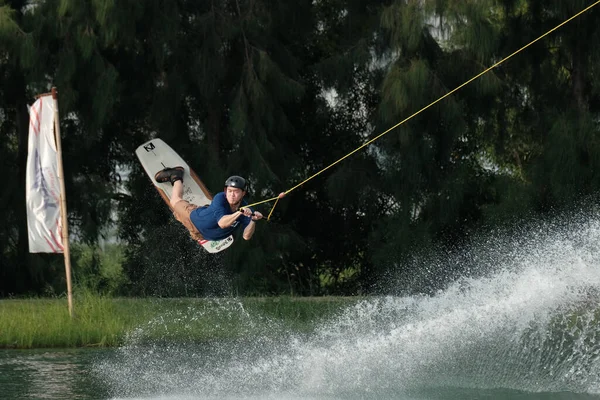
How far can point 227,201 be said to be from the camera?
9.60 m

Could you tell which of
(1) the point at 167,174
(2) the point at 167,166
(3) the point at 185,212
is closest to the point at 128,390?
(3) the point at 185,212

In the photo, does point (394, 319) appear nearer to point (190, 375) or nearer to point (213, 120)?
point (190, 375)

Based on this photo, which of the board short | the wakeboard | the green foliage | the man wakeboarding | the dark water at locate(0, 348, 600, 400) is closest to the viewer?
the dark water at locate(0, 348, 600, 400)

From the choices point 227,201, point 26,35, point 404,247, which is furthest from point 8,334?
point 404,247

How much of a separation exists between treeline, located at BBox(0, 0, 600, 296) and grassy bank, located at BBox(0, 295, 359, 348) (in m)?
1.83

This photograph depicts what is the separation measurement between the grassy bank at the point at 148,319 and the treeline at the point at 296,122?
6.02 ft

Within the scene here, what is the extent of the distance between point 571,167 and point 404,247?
7.64 ft

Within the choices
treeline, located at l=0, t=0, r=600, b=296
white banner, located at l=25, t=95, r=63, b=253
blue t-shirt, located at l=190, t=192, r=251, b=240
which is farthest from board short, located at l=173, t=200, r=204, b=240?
treeline, located at l=0, t=0, r=600, b=296

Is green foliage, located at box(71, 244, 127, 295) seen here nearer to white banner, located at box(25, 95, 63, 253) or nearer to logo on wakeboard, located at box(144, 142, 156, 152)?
logo on wakeboard, located at box(144, 142, 156, 152)

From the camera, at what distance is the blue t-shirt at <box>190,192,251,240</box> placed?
31.5ft

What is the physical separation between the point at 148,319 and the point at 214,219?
3.29 m

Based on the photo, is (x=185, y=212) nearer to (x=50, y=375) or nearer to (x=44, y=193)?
(x=50, y=375)

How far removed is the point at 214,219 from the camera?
9625 mm

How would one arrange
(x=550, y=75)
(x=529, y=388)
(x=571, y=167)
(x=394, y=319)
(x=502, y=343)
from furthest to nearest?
(x=550, y=75) → (x=571, y=167) → (x=394, y=319) → (x=502, y=343) → (x=529, y=388)
